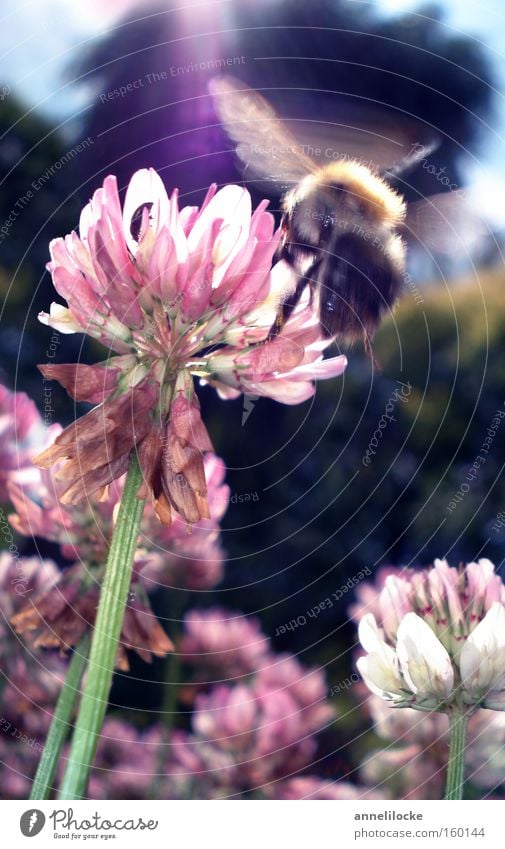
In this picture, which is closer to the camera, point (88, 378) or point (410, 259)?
point (88, 378)

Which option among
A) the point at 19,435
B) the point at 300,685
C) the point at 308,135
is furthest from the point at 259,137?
the point at 300,685

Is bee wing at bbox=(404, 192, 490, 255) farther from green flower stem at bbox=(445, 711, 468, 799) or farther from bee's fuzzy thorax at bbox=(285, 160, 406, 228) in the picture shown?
green flower stem at bbox=(445, 711, 468, 799)

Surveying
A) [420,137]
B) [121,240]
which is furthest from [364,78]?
[121,240]

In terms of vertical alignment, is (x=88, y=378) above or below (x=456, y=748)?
above

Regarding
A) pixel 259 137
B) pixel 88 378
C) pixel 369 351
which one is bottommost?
pixel 88 378

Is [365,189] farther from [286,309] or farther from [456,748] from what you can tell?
[456,748]

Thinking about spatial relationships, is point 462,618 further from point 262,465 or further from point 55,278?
point 55,278
